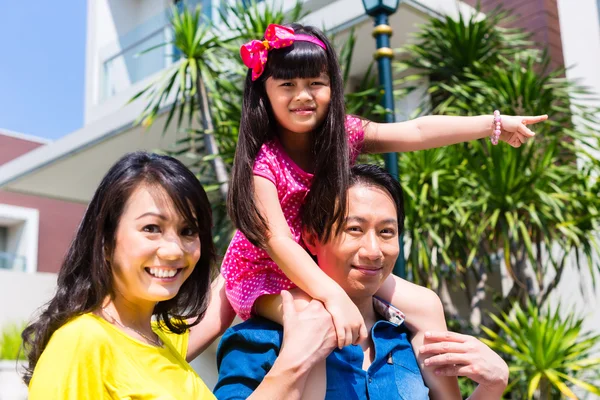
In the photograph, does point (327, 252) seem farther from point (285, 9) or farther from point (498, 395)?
point (285, 9)

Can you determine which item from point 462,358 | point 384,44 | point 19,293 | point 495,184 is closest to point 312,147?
point 462,358

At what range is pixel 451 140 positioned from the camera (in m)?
1.97

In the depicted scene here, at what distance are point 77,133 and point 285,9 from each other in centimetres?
384

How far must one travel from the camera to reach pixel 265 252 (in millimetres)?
1873

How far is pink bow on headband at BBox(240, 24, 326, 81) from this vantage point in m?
1.86

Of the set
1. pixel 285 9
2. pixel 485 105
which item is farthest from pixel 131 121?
pixel 485 105

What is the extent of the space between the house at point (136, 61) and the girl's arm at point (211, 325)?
7.52 ft

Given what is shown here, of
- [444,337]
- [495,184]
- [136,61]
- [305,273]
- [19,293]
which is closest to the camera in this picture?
[305,273]

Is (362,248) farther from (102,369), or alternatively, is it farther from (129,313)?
(102,369)

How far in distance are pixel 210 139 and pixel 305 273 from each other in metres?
5.60

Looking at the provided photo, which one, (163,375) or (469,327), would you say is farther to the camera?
(469,327)

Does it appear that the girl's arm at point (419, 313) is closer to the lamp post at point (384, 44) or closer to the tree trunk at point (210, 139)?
the lamp post at point (384, 44)

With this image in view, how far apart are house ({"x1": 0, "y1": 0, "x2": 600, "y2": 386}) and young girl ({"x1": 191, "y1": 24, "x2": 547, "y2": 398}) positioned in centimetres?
252

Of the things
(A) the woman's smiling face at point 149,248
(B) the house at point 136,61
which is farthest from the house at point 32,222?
(A) the woman's smiling face at point 149,248
